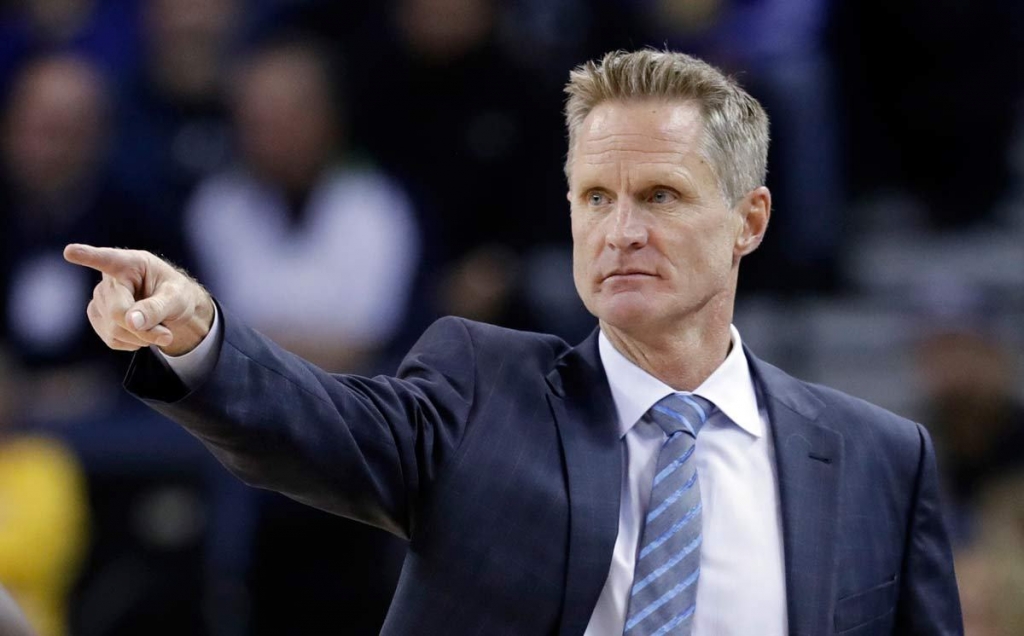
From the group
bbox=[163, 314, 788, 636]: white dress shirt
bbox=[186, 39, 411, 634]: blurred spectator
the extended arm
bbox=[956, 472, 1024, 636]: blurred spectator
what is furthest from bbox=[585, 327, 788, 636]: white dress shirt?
bbox=[186, 39, 411, 634]: blurred spectator

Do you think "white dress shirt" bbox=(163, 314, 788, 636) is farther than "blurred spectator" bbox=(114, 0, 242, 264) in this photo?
No

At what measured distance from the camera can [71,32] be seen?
25.0 feet

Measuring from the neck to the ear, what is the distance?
14cm

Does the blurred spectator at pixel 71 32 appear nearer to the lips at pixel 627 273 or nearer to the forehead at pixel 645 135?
the forehead at pixel 645 135

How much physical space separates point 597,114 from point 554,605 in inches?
38.8

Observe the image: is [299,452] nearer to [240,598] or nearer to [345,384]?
[345,384]

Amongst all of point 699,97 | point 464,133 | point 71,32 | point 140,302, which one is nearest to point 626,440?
point 699,97

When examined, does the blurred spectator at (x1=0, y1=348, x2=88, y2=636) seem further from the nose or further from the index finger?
the index finger

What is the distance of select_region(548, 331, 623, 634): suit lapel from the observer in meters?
2.82

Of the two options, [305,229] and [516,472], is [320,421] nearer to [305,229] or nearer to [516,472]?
[516,472]

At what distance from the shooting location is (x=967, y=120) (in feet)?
26.9

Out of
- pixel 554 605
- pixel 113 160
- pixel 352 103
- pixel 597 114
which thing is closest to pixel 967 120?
pixel 352 103

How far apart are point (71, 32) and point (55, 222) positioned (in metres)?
1.28

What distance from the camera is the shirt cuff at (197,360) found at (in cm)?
248
